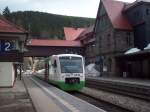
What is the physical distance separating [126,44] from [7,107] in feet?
134

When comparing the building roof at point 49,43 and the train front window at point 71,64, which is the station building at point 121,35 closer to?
the building roof at point 49,43

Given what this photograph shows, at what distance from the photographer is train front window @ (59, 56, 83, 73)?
2608cm

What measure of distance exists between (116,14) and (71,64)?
3053cm

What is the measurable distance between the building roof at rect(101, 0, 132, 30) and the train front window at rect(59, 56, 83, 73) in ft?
88.7

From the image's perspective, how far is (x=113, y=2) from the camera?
58.1 meters

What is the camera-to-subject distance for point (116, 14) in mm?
55406

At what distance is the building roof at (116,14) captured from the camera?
5344 centimetres

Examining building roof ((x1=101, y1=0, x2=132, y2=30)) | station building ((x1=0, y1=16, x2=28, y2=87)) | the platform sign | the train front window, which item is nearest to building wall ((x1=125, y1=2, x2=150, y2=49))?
building roof ((x1=101, y1=0, x2=132, y2=30))

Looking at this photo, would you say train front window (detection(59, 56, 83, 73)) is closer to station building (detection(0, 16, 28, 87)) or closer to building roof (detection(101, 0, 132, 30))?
station building (detection(0, 16, 28, 87))

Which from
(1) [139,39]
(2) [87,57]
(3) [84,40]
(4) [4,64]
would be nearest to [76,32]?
(3) [84,40]


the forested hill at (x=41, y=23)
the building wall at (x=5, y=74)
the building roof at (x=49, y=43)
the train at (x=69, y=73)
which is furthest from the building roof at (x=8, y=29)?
the forested hill at (x=41, y=23)

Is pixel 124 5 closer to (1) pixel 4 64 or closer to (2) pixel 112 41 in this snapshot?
(2) pixel 112 41

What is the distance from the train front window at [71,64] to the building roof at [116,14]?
88.7ft

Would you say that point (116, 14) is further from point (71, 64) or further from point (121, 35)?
point (71, 64)
